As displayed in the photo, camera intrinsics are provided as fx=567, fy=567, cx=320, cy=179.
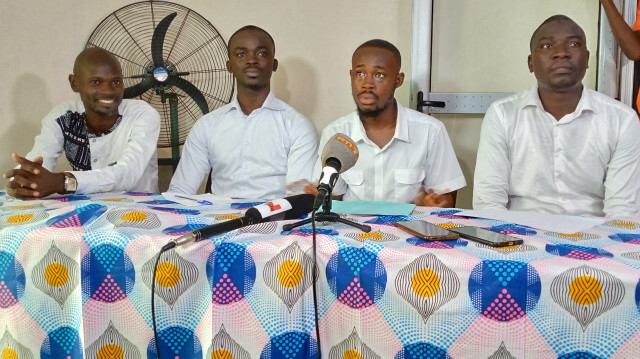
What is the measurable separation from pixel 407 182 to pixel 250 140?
0.85m

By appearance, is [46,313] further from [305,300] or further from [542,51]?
[542,51]

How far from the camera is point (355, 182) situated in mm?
2477

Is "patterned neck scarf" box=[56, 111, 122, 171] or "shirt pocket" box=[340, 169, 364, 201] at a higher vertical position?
"patterned neck scarf" box=[56, 111, 122, 171]

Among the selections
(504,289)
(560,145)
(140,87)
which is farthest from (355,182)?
(504,289)

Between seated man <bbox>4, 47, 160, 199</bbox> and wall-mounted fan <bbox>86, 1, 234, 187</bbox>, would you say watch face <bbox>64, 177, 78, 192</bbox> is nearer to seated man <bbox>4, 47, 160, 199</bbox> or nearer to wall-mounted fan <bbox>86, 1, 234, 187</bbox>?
seated man <bbox>4, 47, 160, 199</bbox>

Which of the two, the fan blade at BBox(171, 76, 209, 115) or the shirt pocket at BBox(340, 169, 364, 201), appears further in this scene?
the fan blade at BBox(171, 76, 209, 115)

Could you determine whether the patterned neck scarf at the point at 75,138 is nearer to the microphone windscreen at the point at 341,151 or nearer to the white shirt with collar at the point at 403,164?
the white shirt with collar at the point at 403,164

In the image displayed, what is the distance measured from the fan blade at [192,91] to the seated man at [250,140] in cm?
23

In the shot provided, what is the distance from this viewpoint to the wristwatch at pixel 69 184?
6.38 ft

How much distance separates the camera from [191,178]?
111 inches

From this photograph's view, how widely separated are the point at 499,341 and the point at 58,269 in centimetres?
92

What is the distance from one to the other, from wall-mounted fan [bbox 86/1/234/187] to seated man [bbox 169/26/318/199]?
0.28 meters

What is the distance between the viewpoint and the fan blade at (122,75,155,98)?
3004 mm

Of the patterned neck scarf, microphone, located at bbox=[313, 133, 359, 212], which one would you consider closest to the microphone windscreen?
microphone, located at bbox=[313, 133, 359, 212]
